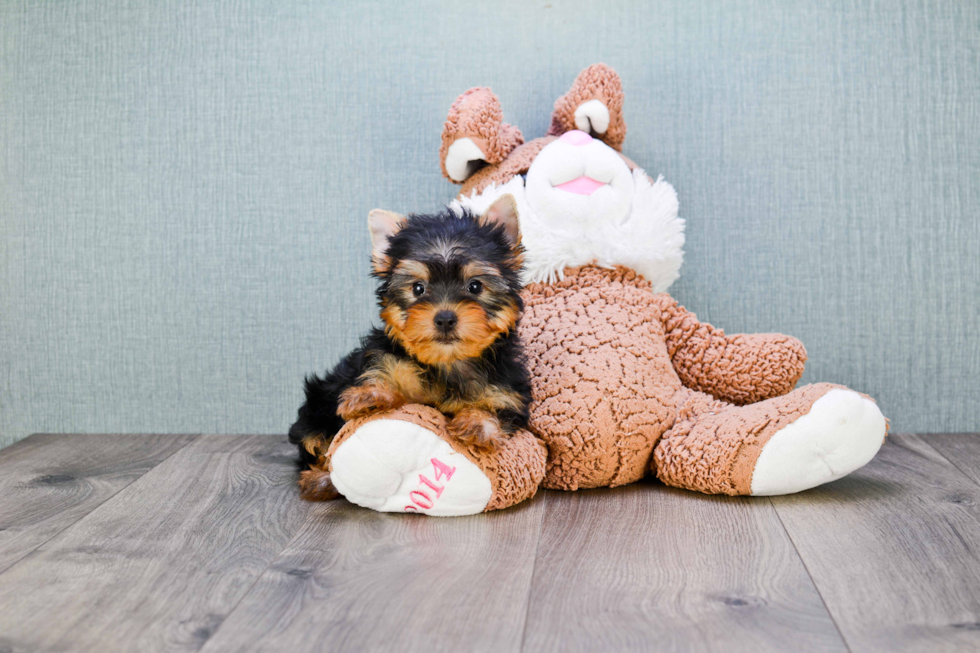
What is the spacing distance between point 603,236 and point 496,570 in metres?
1.03

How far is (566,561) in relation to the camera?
153 centimetres

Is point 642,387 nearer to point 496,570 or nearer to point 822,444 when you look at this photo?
point 822,444

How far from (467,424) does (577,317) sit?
0.56 metres

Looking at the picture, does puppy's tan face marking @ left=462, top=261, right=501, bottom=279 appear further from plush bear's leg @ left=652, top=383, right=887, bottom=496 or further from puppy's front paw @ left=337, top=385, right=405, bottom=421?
plush bear's leg @ left=652, top=383, right=887, bottom=496

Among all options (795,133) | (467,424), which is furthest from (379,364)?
(795,133)

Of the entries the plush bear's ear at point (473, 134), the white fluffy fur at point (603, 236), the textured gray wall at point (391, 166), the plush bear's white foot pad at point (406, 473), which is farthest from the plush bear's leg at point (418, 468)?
the textured gray wall at point (391, 166)

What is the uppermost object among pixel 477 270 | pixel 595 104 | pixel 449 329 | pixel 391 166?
pixel 595 104

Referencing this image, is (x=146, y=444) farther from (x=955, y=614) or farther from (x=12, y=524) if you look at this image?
(x=955, y=614)

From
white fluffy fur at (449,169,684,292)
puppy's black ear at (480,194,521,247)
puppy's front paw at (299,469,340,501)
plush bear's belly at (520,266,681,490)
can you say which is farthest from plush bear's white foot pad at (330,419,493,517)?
white fluffy fur at (449,169,684,292)

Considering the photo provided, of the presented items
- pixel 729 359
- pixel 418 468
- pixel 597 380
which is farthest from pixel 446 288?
pixel 729 359

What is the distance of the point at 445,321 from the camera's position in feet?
5.11

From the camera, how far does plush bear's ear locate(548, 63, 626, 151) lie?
226 cm

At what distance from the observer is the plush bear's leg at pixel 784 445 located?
1.82m

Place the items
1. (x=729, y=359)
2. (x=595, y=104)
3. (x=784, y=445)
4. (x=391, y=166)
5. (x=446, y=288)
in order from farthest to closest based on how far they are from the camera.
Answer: (x=391, y=166), (x=595, y=104), (x=729, y=359), (x=784, y=445), (x=446, y=288)
